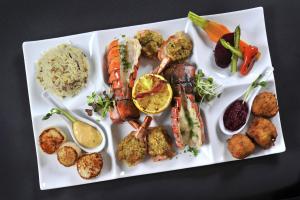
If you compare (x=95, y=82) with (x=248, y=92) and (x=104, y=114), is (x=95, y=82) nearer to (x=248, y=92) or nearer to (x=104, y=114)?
(x=104, y=114)

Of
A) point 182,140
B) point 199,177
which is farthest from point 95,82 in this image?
point 199,177

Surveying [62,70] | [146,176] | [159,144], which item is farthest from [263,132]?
[62,70]

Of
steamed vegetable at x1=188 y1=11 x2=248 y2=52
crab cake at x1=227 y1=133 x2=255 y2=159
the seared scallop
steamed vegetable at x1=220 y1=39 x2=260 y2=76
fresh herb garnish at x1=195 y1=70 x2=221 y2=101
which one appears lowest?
crab cake at x1=227 y1=133 x2=255 y2=159

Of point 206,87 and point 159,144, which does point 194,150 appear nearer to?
point 159,144

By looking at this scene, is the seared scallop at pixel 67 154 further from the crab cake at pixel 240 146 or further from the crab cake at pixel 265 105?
the crab cake at pixel 265 105

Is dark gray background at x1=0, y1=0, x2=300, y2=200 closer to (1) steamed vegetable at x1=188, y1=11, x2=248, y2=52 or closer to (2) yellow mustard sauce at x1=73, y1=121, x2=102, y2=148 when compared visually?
(1) steamed vegetable at x1=188, y1=11, x2=248, y2=52

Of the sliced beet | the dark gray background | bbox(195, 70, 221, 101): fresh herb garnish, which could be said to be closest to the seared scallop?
the dark gray background
